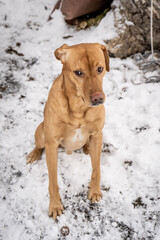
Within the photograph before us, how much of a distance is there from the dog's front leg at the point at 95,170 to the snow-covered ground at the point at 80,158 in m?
0.10

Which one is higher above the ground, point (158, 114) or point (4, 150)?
point (158, 114)

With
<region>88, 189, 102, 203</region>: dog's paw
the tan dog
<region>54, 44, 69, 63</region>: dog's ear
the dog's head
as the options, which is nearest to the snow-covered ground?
<region>88, 189, 102, 203</region>: dog's paw

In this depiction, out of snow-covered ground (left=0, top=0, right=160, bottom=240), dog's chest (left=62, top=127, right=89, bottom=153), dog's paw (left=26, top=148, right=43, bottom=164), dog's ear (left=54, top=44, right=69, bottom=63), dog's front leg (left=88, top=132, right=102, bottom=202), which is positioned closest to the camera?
dog's ear (left=54, top=44, right=69, bottom=63)

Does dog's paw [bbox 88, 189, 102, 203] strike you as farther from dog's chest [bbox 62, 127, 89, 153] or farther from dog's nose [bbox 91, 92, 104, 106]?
dog's nose [bbox 91, 92, 104, 106]

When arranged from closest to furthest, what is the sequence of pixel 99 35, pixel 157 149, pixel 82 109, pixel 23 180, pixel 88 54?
pixel 88 54
pixel 82 109
pixel 23 180
pixel 157 149
pixel 99 35

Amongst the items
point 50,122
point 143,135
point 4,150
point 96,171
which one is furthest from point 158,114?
point 4,150

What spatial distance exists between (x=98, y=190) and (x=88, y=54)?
1.68 m

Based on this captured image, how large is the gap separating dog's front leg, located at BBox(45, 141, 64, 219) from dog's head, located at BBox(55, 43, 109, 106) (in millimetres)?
739

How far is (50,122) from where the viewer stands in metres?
2.39

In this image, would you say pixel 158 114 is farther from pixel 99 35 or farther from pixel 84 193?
pixel 99 35

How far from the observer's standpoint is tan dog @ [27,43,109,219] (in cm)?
206

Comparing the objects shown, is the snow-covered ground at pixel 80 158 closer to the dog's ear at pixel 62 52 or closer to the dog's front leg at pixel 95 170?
the dog's front leg at pixel 95 170

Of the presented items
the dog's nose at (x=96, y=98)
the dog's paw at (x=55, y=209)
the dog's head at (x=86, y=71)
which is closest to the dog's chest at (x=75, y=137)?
the dog's head at (x=86, y=71)

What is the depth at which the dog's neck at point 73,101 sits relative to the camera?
223cm
